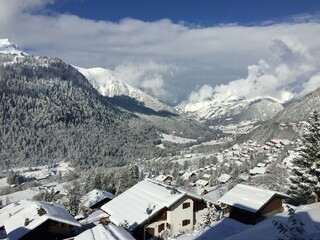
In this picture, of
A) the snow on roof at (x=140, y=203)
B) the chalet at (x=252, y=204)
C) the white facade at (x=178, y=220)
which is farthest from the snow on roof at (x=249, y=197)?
the snow on roof at (x=140, y=203)

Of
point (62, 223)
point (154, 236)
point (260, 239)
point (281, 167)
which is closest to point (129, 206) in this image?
point (154, 236)

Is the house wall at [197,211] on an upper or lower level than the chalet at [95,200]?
upper

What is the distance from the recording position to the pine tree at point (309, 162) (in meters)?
46.1

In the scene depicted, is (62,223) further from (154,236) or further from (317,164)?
(317,164)

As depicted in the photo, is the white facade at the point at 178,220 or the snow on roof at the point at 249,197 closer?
the white facade at the point at 178,220

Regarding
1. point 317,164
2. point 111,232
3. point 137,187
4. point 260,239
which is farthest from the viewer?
point 137,187

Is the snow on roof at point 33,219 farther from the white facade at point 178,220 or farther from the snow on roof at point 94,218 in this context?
the white facade at point 178,220

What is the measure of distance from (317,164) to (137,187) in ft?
83.7

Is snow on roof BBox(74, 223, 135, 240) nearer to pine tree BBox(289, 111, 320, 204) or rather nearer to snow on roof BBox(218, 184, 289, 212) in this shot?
pine tree BBox(289, 111, 320, 204)

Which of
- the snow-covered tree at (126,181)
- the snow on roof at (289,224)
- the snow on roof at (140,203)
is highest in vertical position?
the snow on roof at (289,224)

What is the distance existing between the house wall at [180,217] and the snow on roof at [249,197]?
239 inches

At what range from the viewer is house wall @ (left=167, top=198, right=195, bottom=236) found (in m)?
52.2

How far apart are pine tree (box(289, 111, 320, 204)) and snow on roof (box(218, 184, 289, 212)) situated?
7.65 metres

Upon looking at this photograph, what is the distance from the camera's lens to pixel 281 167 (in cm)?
17425
